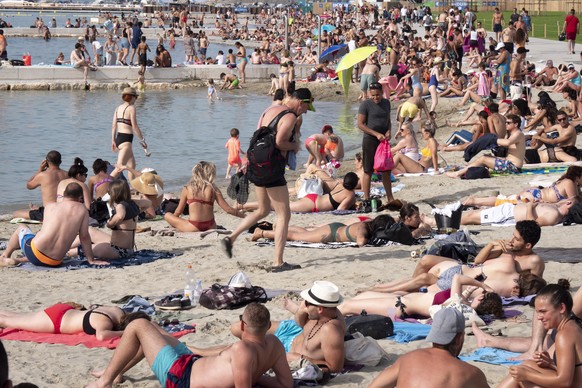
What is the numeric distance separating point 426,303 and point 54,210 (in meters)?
3.96

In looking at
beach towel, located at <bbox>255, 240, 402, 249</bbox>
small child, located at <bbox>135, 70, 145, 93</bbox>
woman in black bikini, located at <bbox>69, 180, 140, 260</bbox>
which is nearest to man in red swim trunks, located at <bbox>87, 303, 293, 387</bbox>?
woman in black bikini, located at <bbox>69, 180, 140, 260</bbox>

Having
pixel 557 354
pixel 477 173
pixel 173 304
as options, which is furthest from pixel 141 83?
pixel 557 354

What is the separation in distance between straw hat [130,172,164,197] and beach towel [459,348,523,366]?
678 centimetres

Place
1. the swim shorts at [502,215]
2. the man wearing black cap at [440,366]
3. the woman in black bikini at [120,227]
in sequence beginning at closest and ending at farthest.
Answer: the man wearing black cap at [440,366], the woman in black bikini at [120,227], the swim shorts at [502,215]

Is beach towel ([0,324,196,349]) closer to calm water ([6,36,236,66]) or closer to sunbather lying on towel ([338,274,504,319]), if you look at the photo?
sunbather lying on towel ([338,274,504,319])

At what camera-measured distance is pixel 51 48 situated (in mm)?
54500

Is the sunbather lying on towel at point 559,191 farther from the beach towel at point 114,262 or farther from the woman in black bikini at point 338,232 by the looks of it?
the beach towel at point 114,262

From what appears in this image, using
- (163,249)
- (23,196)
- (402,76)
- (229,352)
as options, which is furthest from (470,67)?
(229,352)

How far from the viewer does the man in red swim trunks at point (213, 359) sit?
5.97 meters

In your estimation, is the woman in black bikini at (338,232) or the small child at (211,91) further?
the small child at (211,91)

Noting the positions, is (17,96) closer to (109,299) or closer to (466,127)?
(466,127)

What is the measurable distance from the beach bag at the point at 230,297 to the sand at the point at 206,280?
8 cm

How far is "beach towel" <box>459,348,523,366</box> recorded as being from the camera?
6781mm

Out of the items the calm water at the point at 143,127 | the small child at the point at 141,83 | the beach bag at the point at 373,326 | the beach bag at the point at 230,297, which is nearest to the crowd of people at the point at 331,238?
the beach bag at the point at 373,326
